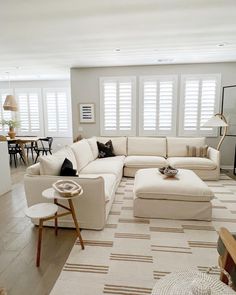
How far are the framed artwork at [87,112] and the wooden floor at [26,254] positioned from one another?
3220 mm

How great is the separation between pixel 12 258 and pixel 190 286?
178cm

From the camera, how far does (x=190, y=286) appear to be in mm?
1183

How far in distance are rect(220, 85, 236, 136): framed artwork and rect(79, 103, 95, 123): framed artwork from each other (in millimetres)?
3373

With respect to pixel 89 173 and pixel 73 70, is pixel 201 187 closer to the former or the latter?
pixel 89 173

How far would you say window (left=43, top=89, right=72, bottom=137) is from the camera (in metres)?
7.59

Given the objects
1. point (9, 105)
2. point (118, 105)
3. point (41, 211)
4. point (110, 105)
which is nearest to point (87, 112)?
point (110, 105)

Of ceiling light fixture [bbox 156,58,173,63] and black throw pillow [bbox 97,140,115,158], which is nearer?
ceiling light fixture [bbox 156,58,173,63]

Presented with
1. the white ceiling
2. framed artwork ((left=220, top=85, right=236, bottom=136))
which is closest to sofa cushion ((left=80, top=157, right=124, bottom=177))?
the white ceiling

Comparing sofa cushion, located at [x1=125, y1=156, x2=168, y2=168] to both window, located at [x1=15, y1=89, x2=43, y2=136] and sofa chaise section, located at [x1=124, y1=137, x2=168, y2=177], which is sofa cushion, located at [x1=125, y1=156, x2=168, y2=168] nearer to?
sofa chaise section, located at [x1=124, y1=137, x2=168, y2=177]

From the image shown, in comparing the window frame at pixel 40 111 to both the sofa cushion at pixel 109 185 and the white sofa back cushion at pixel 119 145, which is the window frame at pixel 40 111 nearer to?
the white sofa back cushion at pixel 119 145

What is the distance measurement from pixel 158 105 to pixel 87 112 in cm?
194

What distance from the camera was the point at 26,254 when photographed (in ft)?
7.14

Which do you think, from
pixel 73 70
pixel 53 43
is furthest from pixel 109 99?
pixel 53 43

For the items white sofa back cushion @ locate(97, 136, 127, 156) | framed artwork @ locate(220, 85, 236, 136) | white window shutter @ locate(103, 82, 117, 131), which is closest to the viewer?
framed artwork @ locate(220, 85, 236, 136)
